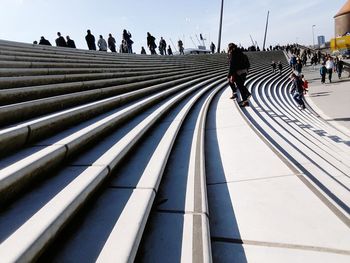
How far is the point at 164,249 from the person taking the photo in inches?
63.0

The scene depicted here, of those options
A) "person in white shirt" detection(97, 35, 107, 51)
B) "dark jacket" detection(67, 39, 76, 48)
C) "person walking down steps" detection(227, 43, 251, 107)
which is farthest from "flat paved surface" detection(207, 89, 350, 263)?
"person in white shirt" detection(97, 35, 107, 51)

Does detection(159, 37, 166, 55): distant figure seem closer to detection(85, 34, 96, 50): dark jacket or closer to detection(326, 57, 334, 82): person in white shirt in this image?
detection(85, 34, 96, 50): dark jacket

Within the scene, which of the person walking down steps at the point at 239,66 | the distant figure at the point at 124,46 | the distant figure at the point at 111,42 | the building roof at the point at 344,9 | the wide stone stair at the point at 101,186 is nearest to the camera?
the wide stone stair at the point at 101,186

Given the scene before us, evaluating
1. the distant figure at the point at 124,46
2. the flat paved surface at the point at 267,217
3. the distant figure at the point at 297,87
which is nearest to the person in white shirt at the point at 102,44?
the distant figure at the point at 124,46

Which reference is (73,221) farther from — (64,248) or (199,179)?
(199,179)

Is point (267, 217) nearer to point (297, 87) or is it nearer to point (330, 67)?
point (297, 87)

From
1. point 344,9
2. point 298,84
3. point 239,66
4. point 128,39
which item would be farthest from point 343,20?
point 239,66

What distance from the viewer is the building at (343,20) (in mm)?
64500

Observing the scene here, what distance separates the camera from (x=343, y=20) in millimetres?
65438

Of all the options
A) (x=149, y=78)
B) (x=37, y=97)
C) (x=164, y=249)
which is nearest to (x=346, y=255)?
(x=164, y=249)

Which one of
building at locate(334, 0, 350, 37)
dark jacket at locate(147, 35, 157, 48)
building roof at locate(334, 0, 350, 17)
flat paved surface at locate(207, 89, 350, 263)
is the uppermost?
building roof at locate(334, 0, 350, 17)

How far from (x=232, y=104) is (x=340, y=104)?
317 inches

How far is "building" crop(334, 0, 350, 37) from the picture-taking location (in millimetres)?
64500

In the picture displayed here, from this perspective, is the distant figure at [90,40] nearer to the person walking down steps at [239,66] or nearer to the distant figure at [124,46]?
the distant figure at [124,46]
